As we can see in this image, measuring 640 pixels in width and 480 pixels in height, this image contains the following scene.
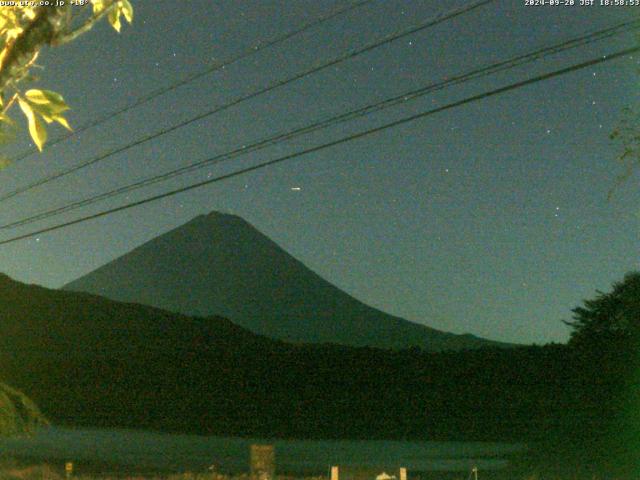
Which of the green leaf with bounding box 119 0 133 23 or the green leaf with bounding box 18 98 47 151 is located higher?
the green leaf with bounding box 119 0 133 23

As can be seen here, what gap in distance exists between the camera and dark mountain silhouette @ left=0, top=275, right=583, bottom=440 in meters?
70.1

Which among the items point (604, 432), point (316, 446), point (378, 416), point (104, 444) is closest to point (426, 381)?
point (378, 416)

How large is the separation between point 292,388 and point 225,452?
4584cm

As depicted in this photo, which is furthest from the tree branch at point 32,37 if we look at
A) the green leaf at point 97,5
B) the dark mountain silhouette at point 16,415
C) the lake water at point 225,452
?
the lake water at point 225,452

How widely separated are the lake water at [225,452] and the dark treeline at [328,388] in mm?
3385

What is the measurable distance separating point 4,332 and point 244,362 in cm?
5554

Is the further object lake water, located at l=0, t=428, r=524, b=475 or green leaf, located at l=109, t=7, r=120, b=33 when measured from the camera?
lake water, located at l=0, t=428, r=524, b=475

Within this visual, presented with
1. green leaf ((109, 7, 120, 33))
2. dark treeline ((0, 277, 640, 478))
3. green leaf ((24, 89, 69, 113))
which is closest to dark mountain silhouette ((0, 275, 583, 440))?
dark treeline ((0, 277, 640, 478))

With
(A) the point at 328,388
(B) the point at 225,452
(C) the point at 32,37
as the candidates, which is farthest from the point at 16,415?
(A) the point at 328,388

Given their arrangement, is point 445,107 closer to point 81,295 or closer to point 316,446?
point 316,446

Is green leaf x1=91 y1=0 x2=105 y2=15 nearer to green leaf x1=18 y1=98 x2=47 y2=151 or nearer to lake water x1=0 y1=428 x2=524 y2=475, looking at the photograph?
green leaf x1=18 y1=98 x2=47 y2=151

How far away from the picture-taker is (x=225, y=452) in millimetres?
61531

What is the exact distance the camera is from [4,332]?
160 meters

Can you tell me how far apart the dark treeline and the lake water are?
3.39 m
